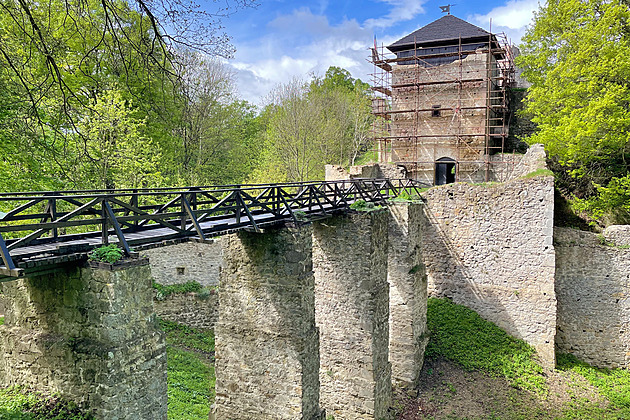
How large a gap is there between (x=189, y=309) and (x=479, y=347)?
30.8ft

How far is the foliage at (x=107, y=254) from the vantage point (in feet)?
14.5

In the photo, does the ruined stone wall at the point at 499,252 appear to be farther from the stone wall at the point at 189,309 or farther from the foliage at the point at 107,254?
the foliage at the point at 107,254

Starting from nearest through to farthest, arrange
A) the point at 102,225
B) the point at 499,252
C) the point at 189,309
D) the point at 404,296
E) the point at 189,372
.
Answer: the point at 102,225
the point at 189,372
the point at 404,296
the point at 499,252
the point at 189,309

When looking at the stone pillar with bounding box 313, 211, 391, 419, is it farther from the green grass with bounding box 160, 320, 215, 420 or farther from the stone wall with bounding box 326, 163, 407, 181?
the stone wall with bounding box 326, 163, 407, 181

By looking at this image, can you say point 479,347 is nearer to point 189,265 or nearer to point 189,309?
point 189,309

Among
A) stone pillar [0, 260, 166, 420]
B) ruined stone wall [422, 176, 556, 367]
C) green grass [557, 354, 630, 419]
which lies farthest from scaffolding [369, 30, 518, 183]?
stone pillar [0, 260, 166, 420]

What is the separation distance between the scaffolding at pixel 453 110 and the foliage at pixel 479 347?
27.1ft

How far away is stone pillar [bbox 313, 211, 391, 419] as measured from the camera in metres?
9.72

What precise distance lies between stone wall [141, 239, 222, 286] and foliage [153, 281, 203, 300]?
474 millimetres

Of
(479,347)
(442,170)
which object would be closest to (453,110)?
(442,170)

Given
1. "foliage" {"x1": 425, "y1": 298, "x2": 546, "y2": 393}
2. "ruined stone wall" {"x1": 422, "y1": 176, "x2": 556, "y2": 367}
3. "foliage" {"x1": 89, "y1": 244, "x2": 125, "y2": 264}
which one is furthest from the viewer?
"ruined stone wall" {"x1": 422, "y1": 176, "x2": 556, "y2": 367}

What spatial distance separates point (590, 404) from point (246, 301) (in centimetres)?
983

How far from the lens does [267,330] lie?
7871 mm

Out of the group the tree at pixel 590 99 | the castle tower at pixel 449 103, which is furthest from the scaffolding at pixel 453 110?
the tree at pixel 590 99
